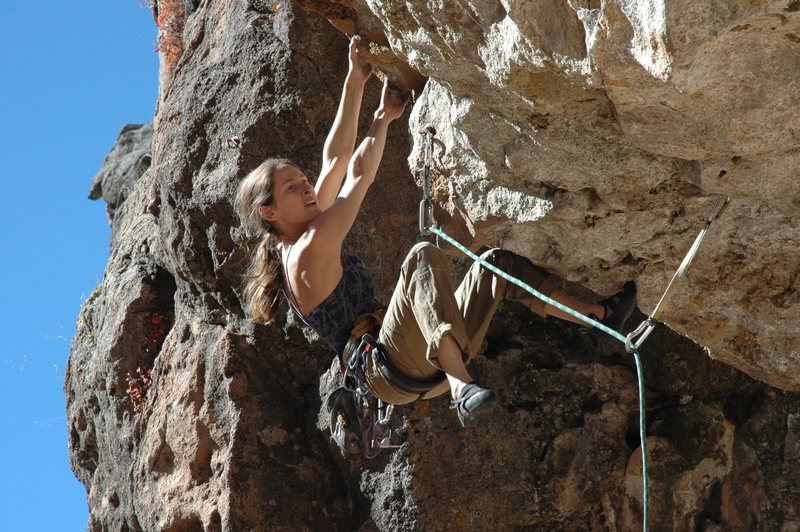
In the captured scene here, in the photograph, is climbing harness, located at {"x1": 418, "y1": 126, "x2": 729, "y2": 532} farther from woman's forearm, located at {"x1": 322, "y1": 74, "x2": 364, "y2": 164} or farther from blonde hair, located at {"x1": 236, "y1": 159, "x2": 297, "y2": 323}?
blonde hair, located at {"x1": 236, "y1": 159, "x2": 297, "y2": 323}

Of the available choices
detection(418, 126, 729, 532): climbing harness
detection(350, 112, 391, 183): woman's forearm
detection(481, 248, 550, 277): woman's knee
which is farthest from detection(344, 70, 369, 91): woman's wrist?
detection(481, 248, 550, 277): woman's knee

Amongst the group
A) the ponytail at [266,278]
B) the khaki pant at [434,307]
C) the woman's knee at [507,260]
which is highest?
the ponytail at [266,278]

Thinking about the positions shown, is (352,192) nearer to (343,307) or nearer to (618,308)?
(343,307)

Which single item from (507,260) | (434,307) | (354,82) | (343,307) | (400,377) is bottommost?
(400,377)

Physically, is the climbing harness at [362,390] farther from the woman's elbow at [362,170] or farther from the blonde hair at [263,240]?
the woman's elbow at [362,170]

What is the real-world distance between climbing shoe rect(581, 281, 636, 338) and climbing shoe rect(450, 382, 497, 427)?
3.60ft

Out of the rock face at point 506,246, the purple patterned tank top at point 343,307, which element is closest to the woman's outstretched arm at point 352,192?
the purple patterned tank top at point 343,307

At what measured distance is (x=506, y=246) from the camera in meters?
4.72

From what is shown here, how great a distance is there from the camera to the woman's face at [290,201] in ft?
14.2

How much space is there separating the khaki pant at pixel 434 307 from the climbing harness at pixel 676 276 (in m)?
0.73

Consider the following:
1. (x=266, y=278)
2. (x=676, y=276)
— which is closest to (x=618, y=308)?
(x=676, y=276)

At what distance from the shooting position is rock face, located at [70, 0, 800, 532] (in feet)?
10.9

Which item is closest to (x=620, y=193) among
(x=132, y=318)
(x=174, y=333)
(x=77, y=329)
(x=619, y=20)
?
(x=619, y=20)

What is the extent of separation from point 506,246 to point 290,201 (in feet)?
3.81
